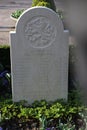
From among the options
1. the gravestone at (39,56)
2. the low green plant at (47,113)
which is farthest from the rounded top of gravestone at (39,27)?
the low green plant at (47,113)

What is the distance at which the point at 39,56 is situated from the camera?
4.93 metres

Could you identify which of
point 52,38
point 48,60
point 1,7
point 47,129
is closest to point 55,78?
point 48,60

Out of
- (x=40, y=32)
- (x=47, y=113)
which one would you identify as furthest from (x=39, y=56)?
(x=47, y=113)

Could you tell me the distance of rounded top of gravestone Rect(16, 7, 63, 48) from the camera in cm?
471

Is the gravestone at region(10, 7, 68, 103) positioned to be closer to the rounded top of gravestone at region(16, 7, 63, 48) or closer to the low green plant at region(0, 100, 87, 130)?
the rounded top of gravestone at region(16, 7, 63, 48)

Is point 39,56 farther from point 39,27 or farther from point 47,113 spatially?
point 47,113

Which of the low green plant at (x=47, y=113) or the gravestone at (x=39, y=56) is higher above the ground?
the gravestone at (x=39, y=56)

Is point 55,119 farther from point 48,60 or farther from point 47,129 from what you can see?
point 48,60

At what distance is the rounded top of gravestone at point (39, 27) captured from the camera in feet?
15.4

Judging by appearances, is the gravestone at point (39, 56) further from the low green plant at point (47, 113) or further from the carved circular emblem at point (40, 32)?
the low green plant at point (47, 113)

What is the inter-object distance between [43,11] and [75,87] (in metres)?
1.61

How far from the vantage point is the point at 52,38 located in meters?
4.84

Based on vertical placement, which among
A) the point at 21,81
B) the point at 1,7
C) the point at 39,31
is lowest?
the point at 21,81

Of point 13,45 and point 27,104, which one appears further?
point 27,104
